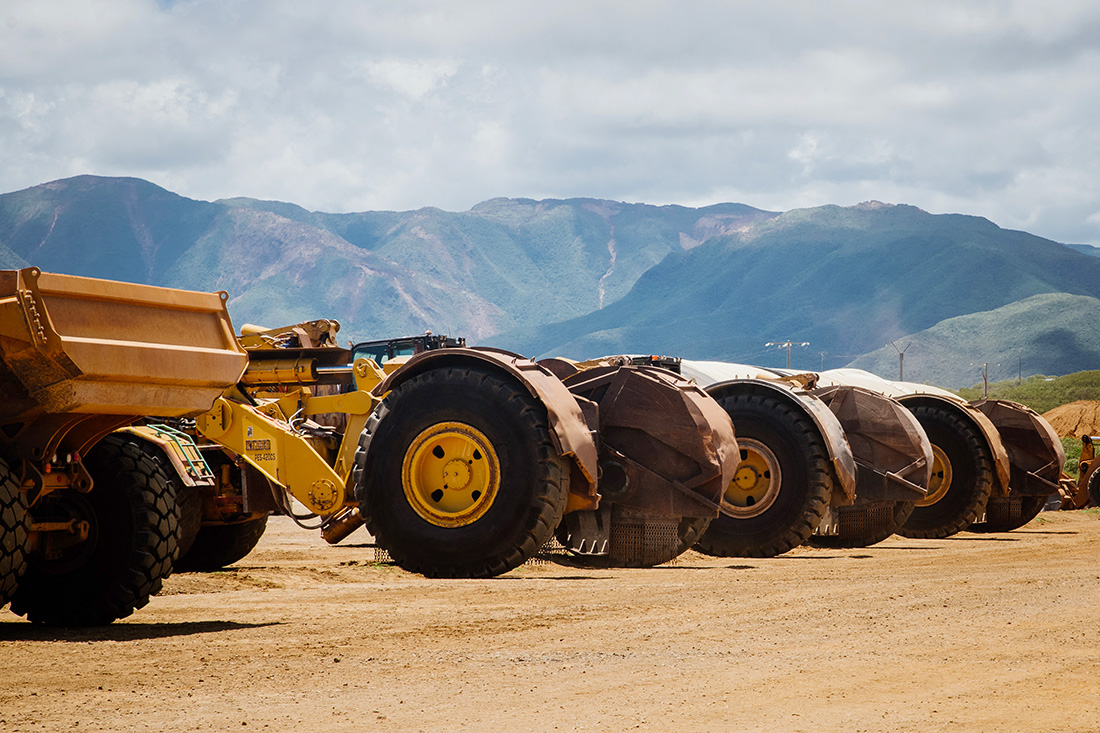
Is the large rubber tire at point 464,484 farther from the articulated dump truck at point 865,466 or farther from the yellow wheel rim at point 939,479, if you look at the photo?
the yellow wheel rim at point 939,479

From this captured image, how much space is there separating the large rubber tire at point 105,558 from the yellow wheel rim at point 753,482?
7432 millimetres

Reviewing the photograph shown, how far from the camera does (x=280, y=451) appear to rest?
36.8ft

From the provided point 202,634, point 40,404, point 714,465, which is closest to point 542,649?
point 202,634

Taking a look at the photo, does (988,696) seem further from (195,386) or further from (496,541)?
(496,541)

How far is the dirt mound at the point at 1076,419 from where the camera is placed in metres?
55.2

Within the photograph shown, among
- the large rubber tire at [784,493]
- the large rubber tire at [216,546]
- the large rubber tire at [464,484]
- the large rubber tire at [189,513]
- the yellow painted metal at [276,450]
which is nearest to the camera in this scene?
the large rubber tire at [464,484]

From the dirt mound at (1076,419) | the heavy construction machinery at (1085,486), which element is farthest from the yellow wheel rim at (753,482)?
the dirt mound at (1076,419)

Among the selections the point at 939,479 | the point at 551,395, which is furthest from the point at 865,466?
the point at 551,395

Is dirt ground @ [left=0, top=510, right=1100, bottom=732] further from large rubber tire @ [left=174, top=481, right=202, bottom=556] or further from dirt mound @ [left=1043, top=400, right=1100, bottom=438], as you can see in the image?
dirt mound @ [left=1043, top=400, right=1100, bottom=438]

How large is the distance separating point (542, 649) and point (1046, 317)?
202 m

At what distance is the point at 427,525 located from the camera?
10633mm

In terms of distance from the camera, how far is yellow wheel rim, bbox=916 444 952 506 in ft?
63.8

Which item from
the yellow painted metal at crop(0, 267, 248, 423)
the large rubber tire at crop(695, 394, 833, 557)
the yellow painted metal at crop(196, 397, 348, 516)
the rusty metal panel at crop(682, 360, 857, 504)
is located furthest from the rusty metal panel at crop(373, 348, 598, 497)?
the rusty metal panel at crop(682, 360, 857, 504)

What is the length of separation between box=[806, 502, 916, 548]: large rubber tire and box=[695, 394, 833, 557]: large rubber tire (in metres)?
2.42
